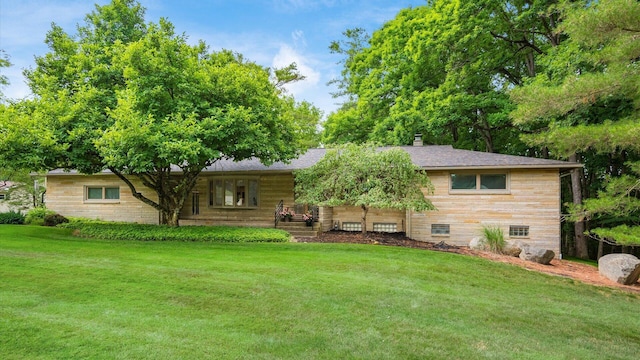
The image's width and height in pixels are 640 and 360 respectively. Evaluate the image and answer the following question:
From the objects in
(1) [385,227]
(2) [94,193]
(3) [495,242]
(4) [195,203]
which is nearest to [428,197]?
(1) [385,227]

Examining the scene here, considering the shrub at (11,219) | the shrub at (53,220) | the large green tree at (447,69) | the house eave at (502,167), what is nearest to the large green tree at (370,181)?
the house eave at (502,167)

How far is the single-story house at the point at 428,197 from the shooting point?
1253 cm

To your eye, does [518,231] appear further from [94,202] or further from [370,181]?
[94,202]

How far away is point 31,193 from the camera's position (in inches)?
961

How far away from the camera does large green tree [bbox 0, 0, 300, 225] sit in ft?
33.9

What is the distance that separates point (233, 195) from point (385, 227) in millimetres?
7091

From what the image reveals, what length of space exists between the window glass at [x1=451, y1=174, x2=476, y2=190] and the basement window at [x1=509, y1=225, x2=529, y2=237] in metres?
1.96

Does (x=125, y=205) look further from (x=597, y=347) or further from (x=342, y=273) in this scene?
(x=597, y=347)

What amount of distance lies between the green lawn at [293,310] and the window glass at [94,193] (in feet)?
30.0

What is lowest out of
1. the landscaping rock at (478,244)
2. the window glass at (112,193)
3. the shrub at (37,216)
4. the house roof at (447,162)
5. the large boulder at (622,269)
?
the large boulder at (622,269)

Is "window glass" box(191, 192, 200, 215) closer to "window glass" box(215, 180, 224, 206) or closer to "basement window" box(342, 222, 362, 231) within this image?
"window glass" box(215, 180, 224, 206)

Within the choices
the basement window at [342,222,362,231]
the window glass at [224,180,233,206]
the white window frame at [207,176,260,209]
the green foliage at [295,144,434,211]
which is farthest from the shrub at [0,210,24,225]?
the basement window at [342,222,362,231]

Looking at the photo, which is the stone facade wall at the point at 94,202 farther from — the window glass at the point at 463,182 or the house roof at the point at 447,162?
the window glass at the point at 463,182

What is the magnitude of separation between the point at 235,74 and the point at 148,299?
27.6ft
